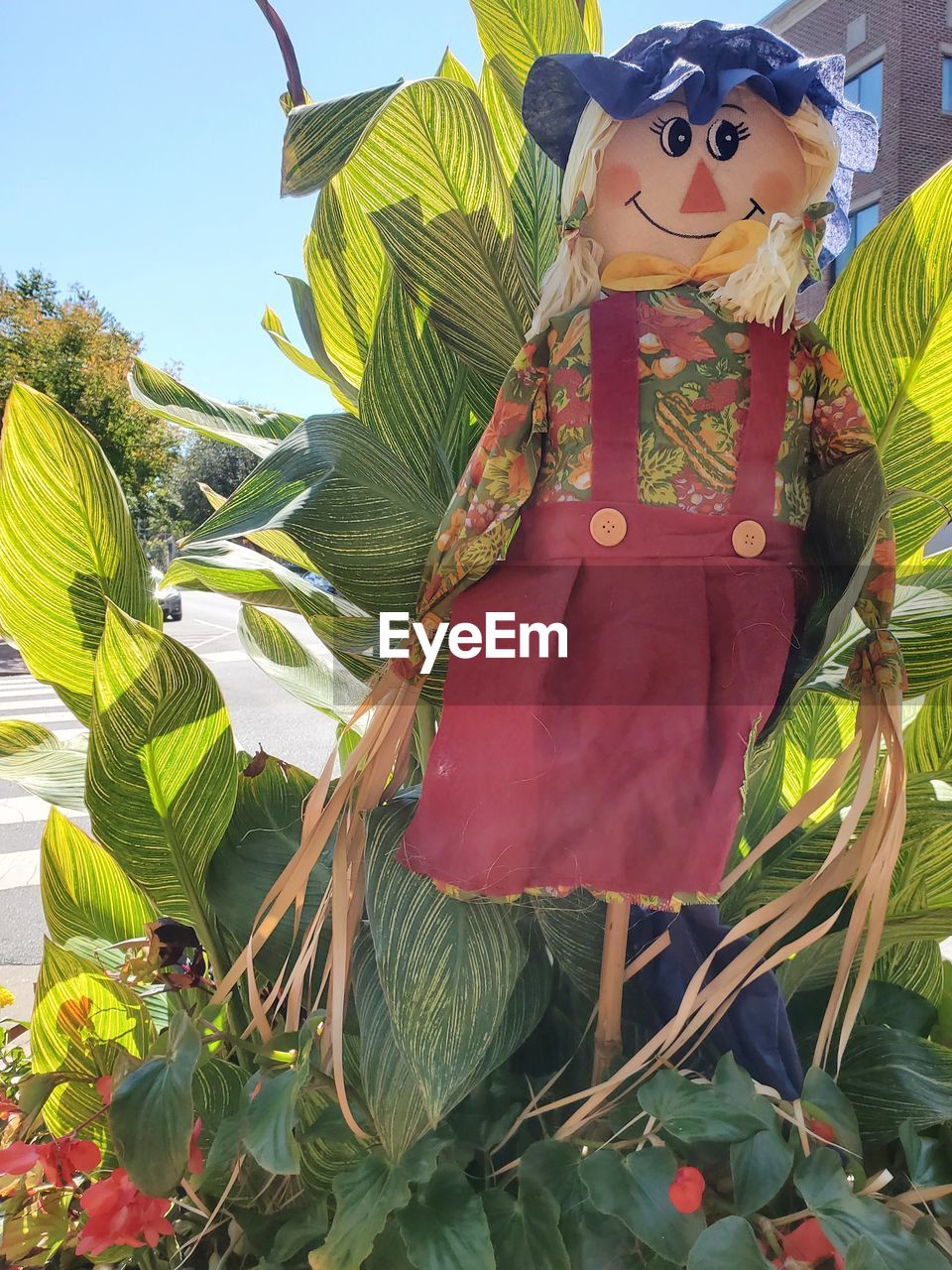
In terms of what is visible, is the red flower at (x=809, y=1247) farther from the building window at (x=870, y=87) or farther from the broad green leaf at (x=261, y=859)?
the building window at (x=870, y=87)

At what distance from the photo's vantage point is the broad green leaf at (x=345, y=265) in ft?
2.13

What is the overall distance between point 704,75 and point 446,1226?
1.97 feet

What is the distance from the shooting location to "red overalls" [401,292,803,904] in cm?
41

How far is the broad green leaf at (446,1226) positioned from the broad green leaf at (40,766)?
363 millimetres

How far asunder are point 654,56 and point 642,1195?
570 millimetres

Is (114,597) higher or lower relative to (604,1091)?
higher

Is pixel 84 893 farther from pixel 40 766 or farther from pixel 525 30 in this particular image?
pixel 525 30

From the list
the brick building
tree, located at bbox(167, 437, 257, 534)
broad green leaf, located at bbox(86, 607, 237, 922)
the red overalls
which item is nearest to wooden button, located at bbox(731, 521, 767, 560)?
the red overalls

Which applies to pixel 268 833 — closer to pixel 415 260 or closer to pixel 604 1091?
pixel 604 1091

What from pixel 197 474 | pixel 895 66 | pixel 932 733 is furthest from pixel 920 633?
pixel 197 474

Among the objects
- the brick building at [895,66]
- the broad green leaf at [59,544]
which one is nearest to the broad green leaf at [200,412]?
the broad green leaf at [59,544]

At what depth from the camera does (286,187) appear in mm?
427

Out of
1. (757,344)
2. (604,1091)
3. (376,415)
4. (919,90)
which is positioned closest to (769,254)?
(757,344)

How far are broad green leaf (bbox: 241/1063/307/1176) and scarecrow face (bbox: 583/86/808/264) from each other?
19.0 inches
